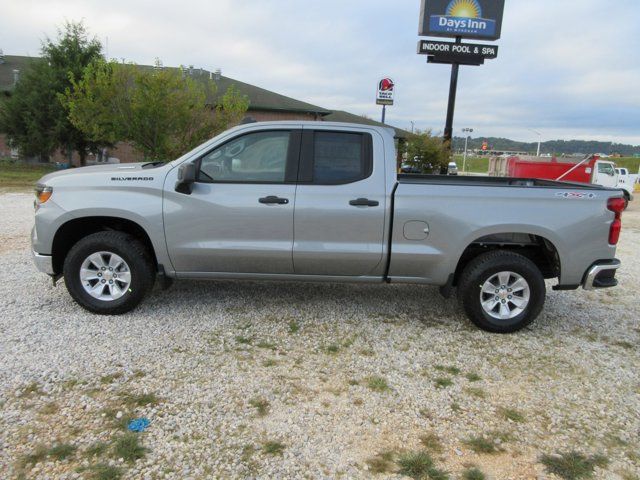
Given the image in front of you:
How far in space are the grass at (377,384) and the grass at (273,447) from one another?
920 millimetres

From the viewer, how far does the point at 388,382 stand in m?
3.59

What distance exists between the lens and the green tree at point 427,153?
18250mm

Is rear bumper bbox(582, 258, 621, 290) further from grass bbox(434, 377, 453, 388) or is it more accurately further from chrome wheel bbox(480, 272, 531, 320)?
grass bbox(434, 377, 453, 388)

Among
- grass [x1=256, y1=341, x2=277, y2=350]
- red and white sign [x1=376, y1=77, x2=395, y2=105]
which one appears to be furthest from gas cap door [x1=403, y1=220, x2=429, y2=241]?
red and white sign [x1=376, y1=77, x2=395, y2=105]

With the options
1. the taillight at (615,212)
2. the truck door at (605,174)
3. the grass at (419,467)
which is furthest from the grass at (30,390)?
the truck door at (605,174)

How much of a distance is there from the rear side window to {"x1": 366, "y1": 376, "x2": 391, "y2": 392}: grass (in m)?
1.81

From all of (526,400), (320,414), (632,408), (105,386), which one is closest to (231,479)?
(320,414)

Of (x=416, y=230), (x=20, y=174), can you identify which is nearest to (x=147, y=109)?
(x=20, y=174)

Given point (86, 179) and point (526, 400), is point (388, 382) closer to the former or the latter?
point (526, 400)

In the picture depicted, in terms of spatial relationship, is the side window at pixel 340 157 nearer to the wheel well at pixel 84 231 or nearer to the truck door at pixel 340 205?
the truck door at pixel 340 205

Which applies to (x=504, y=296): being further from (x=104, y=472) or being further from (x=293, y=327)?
(x=104, y=472)

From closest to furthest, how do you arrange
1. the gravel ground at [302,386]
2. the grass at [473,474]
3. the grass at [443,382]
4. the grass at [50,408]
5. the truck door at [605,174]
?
the grass at [473,474], the gravel ground at [302,386], the grass at [50,408], the grass at [443,382], the truck door at [605,174]

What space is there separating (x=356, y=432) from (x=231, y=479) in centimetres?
83

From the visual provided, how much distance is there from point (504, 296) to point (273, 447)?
9.21 ft
